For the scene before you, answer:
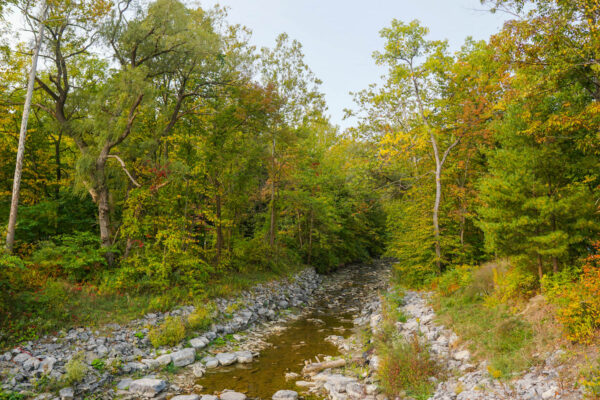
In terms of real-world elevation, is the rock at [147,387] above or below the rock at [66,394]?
below

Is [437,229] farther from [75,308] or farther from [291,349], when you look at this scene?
[75,308]

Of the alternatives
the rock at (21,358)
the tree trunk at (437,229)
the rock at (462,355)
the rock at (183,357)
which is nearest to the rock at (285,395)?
the rock at (183,357)

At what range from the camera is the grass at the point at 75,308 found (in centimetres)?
791

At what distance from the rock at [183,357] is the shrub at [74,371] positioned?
2113 millimetres

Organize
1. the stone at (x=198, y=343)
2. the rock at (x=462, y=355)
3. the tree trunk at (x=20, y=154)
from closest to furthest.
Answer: the rock at (x=462, y=355) < the stone at (x=198, y=343) < the tree trunk at (x=20, y=154)

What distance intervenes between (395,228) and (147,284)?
15424 mm

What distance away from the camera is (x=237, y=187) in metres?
A: 16.8

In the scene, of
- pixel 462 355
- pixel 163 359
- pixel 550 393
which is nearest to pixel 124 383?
pixel 163 359

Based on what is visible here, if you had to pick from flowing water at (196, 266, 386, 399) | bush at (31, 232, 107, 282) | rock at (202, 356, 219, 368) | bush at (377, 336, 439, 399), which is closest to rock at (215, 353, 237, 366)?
rock at (202, 356, 219, 368)

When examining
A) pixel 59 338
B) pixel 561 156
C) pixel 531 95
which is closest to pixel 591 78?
pixel 531 95

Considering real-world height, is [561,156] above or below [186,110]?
below

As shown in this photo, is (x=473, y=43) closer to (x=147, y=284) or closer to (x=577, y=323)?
(x=577, y=323)

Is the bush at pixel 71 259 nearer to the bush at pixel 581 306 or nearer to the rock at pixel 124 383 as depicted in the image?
the rock at pixel 124 383

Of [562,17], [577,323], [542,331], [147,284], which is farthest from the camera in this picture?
[147,284]
